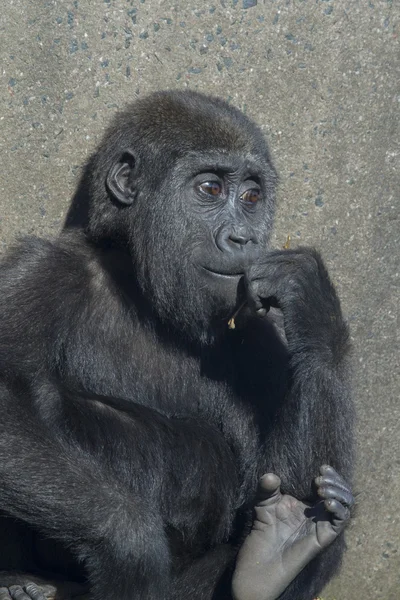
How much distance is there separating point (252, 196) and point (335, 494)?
134 cm

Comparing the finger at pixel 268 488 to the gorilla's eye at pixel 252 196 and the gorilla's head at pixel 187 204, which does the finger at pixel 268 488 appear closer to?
the gorilla's head at pixel 187 204

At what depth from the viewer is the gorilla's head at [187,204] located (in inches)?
181

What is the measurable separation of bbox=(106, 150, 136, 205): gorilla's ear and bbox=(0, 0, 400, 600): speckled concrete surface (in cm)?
51

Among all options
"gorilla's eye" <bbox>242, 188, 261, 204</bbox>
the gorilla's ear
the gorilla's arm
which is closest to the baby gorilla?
the gorilla's arm

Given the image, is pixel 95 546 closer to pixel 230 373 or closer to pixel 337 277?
pixel 230 373

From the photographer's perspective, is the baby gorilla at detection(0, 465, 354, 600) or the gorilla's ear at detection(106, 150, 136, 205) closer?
the baby gorilla at detection(0, 465, 354, 600)

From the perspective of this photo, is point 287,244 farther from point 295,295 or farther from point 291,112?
point 295,295

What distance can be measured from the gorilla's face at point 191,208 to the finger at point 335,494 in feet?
2.78

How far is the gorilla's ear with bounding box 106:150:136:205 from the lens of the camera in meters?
4.74

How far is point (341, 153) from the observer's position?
212 inches

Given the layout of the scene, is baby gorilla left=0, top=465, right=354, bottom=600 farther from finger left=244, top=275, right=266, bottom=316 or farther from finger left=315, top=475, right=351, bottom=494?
finger left=244, top=275, right=266, bottom=316

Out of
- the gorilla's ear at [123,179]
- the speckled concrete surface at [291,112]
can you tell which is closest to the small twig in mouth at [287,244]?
the speckled concrete surface at [291,112]

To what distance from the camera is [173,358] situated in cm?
488

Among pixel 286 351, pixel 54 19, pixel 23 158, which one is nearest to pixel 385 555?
pixel 286 351
